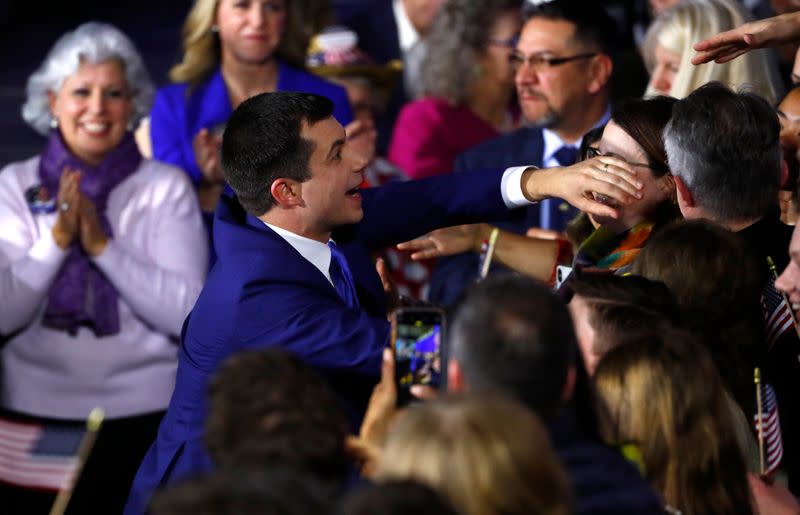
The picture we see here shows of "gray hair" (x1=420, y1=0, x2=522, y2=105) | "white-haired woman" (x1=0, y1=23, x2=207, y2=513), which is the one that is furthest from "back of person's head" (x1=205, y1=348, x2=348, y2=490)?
"gray hair" (x1=420, y1=0, x2=522, y2=105)

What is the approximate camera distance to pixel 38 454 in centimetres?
365

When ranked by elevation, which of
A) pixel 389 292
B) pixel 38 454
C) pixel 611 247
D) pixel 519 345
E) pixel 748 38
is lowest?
pixel 38 454

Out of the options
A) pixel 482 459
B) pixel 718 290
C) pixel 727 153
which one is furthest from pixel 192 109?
pixel 482 459

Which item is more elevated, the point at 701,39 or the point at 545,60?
the point at 701,39

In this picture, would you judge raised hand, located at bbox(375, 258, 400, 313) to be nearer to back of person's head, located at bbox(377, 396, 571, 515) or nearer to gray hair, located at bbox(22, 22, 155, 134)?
back of person's head, located at bbox(377, 396, 571, 515)

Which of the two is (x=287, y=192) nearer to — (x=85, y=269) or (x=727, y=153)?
(x=727, y=153)

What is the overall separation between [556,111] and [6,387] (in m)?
2.18

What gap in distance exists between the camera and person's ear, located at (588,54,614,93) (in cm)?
500

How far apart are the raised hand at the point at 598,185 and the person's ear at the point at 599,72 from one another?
160 cm

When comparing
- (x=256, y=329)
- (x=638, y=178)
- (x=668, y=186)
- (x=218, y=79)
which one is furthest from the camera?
(x=218, y=79)

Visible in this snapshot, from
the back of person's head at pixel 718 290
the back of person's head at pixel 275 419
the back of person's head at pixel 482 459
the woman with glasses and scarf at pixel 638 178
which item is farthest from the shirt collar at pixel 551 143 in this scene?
the back of person's head at pixel 482 459

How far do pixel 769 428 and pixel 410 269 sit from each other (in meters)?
2.72

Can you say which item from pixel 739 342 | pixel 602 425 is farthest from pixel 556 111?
pixel 602 425

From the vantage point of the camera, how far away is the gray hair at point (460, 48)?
18.7 feet
